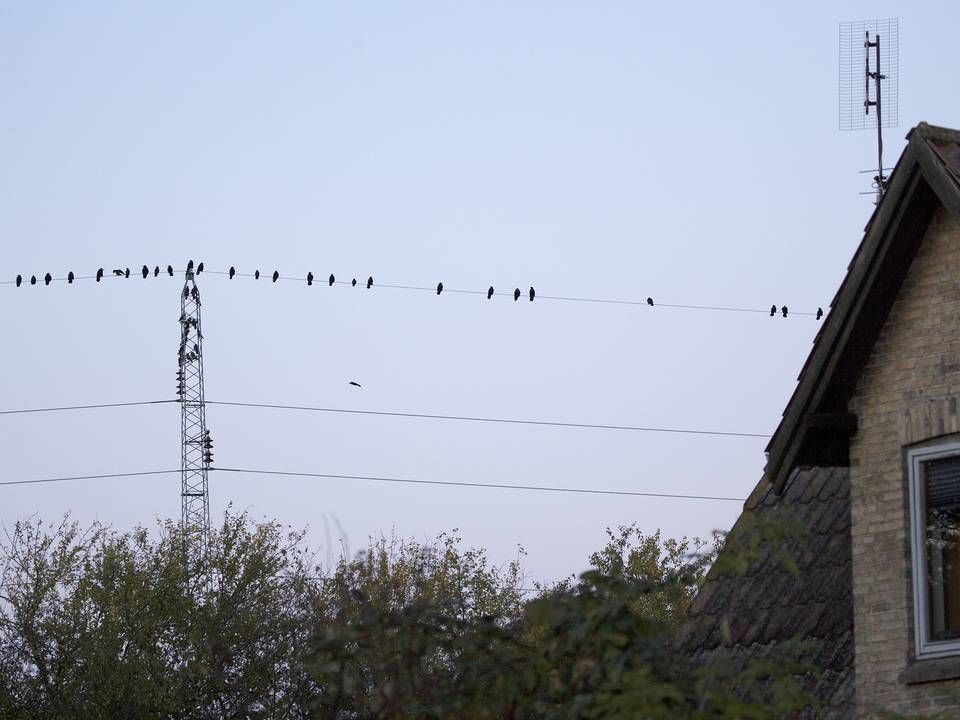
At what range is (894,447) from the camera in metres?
10.4

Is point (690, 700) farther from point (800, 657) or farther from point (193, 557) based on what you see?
point (193, 557)

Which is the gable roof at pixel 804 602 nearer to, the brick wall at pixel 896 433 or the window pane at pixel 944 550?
the brick wall at pixel 896 433

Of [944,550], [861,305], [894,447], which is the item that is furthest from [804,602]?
[861,305]

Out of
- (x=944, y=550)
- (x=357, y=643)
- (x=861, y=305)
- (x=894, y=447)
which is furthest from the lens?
(x=861, y=305)

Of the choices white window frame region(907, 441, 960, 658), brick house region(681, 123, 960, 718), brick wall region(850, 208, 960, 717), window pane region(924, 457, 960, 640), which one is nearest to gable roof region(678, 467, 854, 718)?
brick house region(681, 123, 960, 718)

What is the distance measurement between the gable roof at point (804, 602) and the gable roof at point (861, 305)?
0.54 meters

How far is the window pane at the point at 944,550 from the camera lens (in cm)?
978

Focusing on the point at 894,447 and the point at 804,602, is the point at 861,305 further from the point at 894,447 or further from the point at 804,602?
the point at 804,602

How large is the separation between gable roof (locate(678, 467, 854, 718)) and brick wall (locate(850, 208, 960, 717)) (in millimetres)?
511

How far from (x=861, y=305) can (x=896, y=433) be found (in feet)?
2.88

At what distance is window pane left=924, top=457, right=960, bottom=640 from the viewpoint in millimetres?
9781

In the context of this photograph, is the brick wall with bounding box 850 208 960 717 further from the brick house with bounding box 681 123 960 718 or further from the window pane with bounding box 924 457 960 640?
the window pane with bounding box 924 457 960 640

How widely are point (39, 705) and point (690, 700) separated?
3174 cm

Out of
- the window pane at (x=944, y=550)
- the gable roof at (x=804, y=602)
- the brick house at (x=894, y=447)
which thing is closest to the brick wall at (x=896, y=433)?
the brick house at (x=894, y=447)
